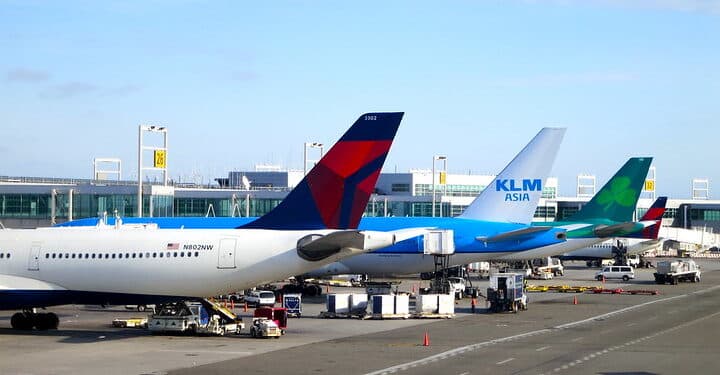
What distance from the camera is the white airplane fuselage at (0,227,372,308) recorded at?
3944 centimetres

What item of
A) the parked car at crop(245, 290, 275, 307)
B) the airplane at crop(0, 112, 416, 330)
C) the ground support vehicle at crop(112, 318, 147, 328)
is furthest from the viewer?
the parked car at crop(245, 290, 275, 307)

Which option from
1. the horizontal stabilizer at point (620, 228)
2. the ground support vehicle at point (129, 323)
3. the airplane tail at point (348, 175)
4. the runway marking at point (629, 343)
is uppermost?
the airplane tail at point (348, 175)

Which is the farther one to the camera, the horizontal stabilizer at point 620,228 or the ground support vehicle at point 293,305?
the horizontal stabilizer at point 620,228

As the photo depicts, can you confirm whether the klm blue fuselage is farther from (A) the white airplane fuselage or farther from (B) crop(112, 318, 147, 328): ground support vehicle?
(A) the white airplane fuselage

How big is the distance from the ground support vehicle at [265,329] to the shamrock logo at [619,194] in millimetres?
39925

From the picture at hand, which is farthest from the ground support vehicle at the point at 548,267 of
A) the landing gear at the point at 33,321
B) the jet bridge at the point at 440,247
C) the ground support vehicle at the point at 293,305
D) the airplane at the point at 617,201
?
the landing gear at the point at 33,321

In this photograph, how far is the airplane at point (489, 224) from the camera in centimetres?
6188

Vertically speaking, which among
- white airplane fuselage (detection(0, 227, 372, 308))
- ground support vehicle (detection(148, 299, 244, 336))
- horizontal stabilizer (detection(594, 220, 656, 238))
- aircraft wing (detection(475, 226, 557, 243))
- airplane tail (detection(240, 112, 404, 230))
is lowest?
ground support vehicle (detection(148, 299, 244, 336))

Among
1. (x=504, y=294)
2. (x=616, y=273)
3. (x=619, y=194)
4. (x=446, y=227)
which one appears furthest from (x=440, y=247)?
(x=616, y=273)

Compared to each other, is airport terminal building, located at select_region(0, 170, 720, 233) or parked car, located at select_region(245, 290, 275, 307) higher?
airport terminal building, located at select_region(0, 170, 720, 233)

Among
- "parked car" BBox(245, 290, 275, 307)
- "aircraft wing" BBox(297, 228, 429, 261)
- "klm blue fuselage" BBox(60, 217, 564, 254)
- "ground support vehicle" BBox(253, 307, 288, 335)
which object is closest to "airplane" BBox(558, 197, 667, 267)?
"klm blue fuselage" BBox(60, 217, 564, 254)

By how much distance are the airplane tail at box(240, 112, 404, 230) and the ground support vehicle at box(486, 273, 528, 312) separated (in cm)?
1747

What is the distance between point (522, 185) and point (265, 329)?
27088 millimetres

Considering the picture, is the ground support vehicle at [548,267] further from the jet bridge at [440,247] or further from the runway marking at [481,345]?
the jet bridge at [440,247]
